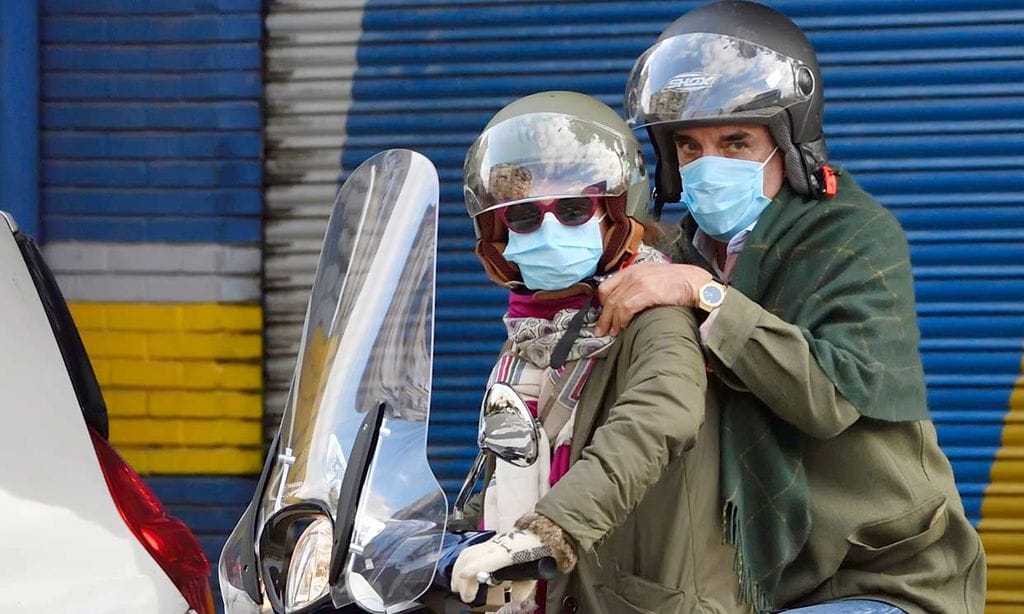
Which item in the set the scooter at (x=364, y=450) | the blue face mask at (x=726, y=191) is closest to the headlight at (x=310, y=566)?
the scooter at (x=364, y=450)

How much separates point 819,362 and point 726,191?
0.47 metres

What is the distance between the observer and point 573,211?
8.41ft

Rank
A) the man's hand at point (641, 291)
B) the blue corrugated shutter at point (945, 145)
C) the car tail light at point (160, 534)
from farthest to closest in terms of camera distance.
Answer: the blue corrugated shutter at point (945, 145) → the car tail light at point (160, 534) → the man's hand at point (641, 291)

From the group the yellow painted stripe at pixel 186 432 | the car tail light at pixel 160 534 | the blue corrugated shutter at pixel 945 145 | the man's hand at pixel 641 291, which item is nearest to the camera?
the man's hand at pixel 641 291

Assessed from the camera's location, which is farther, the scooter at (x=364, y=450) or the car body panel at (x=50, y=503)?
the car body panel at (x=50, y=503)

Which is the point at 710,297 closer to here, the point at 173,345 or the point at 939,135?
the point at 939,135

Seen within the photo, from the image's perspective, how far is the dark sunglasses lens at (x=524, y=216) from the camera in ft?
8.38

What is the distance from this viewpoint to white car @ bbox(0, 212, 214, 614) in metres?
2.42

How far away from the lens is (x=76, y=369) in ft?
11.0

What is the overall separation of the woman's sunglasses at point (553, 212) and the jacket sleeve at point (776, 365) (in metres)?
0.31

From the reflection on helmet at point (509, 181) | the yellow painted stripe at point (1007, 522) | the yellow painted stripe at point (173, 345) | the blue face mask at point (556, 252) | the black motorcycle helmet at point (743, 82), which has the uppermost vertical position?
the black motorcycle helmet at point (743, 82)

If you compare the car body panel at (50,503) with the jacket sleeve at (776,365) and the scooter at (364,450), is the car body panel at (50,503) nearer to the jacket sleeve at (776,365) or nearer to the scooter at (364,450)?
the scooter at (364,450)

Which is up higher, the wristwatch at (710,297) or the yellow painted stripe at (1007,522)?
the wristwatch at (710,297)

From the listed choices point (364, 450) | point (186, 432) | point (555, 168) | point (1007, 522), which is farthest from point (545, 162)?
point (186, 432)
